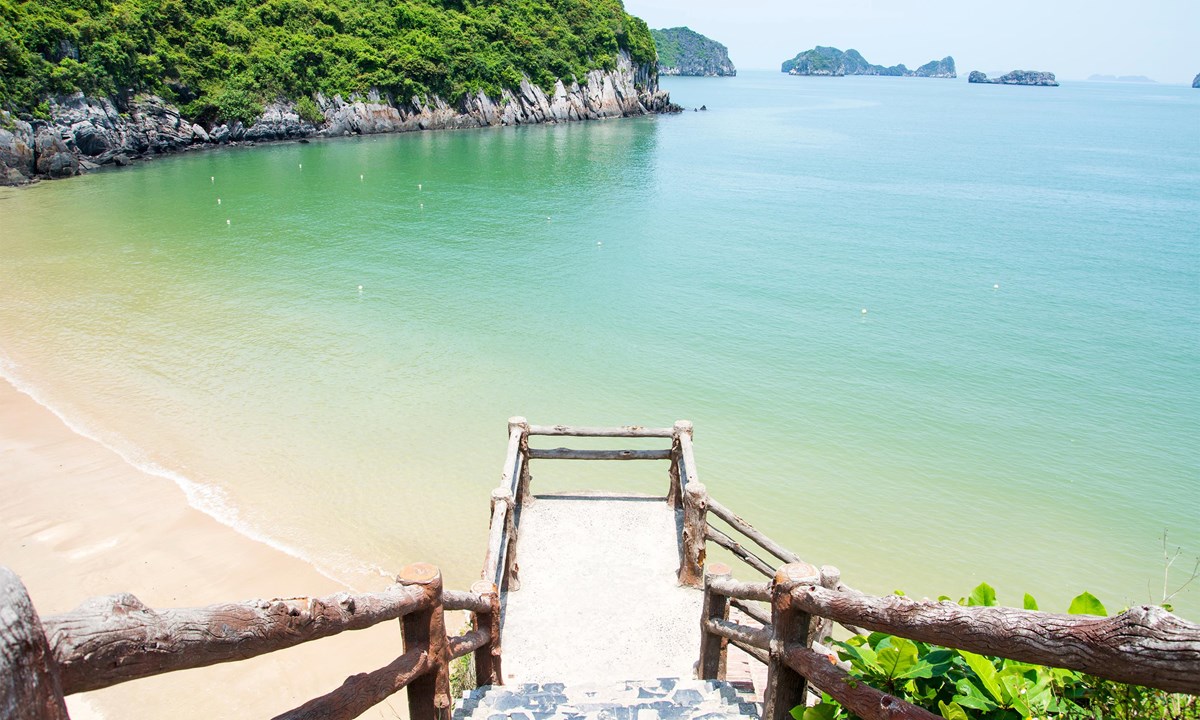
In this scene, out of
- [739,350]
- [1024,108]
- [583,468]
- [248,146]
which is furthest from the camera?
[1024,108]

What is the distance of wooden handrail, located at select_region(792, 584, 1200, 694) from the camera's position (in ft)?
6.48

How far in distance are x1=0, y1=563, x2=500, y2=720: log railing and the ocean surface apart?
7.41 m

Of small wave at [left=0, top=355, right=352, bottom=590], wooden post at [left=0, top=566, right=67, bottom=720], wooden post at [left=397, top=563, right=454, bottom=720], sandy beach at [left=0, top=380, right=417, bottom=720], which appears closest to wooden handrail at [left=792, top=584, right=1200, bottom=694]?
wooden post at [left=397, top=563, right=454, bottom=720]

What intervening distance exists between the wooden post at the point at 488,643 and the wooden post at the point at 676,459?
3.44m

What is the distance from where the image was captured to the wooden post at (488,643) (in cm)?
569

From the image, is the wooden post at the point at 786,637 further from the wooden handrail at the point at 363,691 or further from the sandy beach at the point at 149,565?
the sandy beach at the point at 149,565

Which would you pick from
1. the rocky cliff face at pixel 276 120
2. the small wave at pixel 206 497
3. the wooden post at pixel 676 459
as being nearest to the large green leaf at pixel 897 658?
the wooden post at pixel 676 459

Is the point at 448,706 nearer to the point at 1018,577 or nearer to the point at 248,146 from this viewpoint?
the point at 1018,577

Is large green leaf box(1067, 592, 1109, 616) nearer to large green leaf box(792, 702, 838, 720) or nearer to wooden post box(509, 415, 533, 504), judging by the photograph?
large green leaf box(792, 702, 838, 720)

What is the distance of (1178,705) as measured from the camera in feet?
8.20

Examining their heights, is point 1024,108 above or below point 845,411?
above

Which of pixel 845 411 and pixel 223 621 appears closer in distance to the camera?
pixel 223 621

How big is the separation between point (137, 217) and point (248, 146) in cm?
2628

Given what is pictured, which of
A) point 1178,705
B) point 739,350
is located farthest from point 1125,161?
point 1178,705
